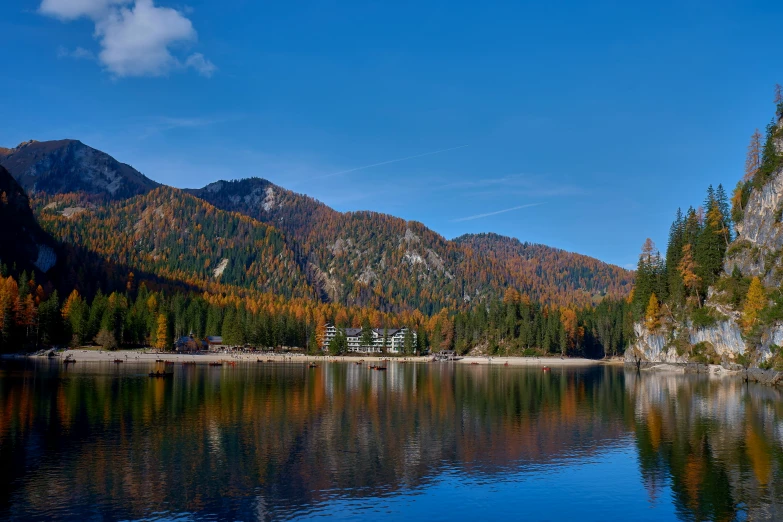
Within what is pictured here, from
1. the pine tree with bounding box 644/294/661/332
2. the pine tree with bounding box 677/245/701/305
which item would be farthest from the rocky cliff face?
the pine tree with bounding box 644/294/661/332

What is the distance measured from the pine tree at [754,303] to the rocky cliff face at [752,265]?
2.33 meters

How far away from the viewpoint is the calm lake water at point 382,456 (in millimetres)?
34438

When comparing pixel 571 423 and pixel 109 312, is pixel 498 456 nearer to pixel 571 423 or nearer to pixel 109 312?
pixel 571 423

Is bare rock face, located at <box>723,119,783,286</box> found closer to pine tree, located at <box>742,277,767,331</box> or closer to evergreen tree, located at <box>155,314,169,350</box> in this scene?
pine tree, located at <box>742,277,767,331</box>

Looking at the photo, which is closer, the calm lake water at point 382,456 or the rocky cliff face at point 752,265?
the calm lake water at point 382,456

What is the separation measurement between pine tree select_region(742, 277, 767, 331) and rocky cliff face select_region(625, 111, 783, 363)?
233cm

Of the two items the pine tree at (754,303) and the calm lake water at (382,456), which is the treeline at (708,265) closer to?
the pine tree at (754,303)

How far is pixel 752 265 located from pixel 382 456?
101164 millimetres

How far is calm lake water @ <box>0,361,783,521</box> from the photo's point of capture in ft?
113

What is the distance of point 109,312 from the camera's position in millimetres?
175125

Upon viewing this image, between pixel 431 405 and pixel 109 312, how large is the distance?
428 ft

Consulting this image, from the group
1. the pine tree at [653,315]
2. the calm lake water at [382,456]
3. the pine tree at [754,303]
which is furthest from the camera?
the pine tree at [653,315]

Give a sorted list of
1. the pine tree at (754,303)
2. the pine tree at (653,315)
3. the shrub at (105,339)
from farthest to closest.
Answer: the shrub at (105,339)
the pine tree at (653,315)
the pine tree at (754,303)

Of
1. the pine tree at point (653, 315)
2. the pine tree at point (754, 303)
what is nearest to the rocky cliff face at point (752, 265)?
the pine tree at point (754, 303)
